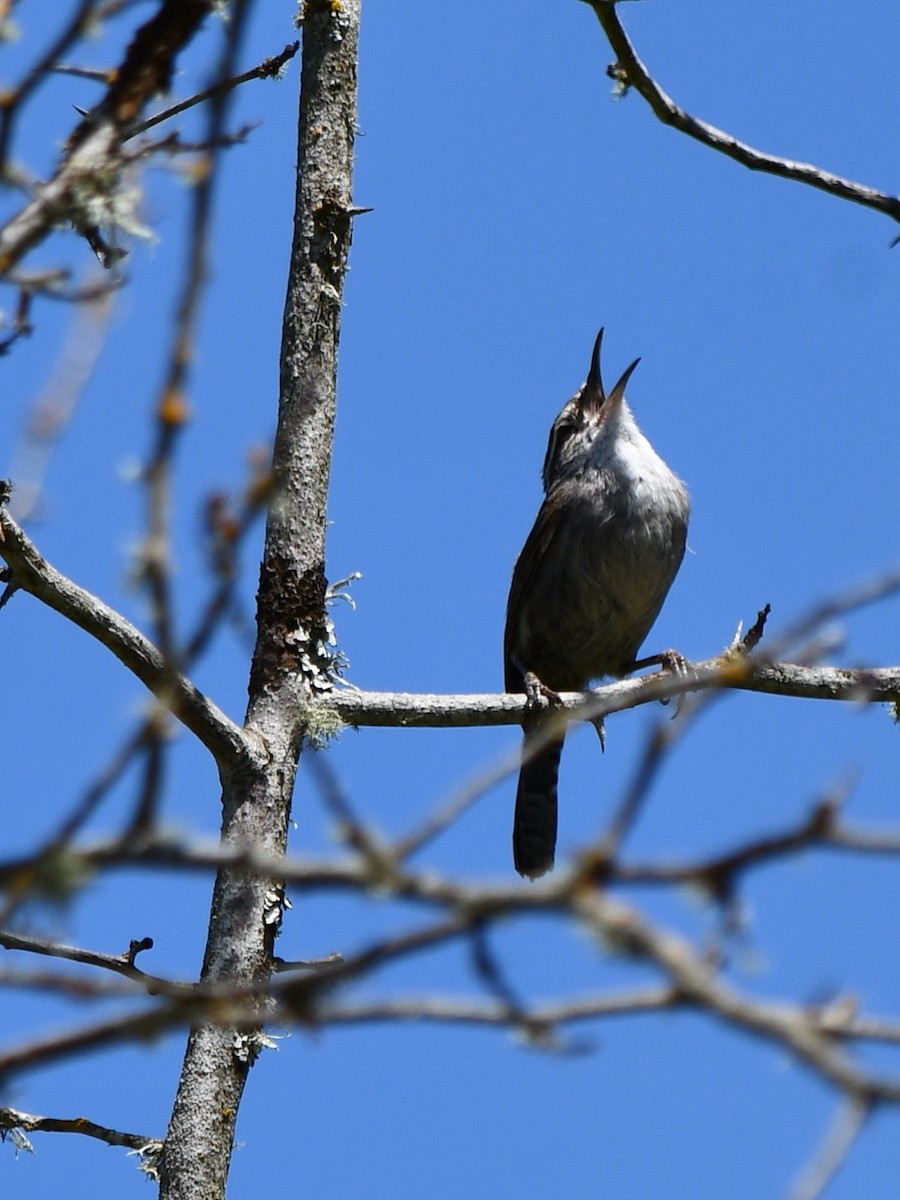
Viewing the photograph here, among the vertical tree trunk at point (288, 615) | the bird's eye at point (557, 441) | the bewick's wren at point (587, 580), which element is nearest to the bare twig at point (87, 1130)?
the vertical tree trunk at point (288, 615)

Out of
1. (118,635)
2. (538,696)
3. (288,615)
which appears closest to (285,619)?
(288,615)

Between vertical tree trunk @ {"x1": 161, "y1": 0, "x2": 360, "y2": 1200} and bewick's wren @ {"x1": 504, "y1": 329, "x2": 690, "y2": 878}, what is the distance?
6.26ft

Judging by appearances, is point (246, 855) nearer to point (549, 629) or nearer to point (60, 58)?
point (60, 58)

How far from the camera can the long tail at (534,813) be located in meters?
6.71

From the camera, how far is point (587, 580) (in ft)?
21.7

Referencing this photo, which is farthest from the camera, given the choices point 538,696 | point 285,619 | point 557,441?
point 557,441

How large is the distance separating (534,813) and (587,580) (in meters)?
1.13

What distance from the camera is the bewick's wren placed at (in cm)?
661

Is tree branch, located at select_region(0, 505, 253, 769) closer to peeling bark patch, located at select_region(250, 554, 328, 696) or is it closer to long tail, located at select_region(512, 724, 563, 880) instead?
peeling bark patch, located at select_region(250, 554, 328, 696)

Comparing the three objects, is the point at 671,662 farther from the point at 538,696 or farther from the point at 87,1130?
the point at 87,1130

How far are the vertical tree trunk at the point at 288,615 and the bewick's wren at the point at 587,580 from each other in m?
1.91

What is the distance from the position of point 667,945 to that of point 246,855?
0.35m

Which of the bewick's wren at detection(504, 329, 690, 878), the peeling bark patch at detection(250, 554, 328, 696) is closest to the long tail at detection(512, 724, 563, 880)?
the bewick's wren at detection(504, 329, 690, 878)

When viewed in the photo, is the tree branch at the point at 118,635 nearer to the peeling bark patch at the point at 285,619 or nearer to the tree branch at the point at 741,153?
the peeling bark patch at the point at 285,619
